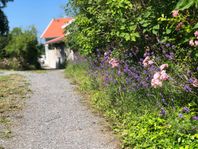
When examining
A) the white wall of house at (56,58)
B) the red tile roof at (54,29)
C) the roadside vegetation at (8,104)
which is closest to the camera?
the roadside vegetation at (8,104)

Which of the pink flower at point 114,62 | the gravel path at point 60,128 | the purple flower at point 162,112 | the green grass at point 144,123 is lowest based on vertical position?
the gravel path at point 60,128

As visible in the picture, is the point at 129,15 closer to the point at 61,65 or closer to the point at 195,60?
the point at 195,60

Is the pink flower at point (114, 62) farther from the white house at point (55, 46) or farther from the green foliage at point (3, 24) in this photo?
the green foliage at point (3, 24)

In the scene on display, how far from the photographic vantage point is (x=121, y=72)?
876cm

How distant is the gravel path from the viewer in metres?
6.53

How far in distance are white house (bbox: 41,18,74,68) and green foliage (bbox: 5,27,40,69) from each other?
2.68 metres

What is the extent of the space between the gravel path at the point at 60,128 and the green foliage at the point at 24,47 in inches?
904

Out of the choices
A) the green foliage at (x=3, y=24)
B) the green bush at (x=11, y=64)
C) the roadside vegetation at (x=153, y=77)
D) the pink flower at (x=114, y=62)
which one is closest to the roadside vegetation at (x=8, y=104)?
the roadside vegetation at (x=153, y=77)

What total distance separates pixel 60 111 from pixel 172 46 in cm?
345

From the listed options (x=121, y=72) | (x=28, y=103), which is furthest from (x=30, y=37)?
(x=121, y=72)

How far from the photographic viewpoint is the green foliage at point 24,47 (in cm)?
3334

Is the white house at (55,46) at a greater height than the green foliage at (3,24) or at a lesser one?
lesser

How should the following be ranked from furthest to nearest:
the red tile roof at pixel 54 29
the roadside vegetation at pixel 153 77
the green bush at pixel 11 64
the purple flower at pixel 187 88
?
the red tile roof at pixel 54 29, the green bush at pixel 11 64, the purple flower at pixel 187 88, the roadside vegetation at pixel 153 77

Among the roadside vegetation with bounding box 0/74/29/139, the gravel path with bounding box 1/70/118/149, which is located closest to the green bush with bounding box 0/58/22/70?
the roadside vegetation with bounding box 0/74/29/139
